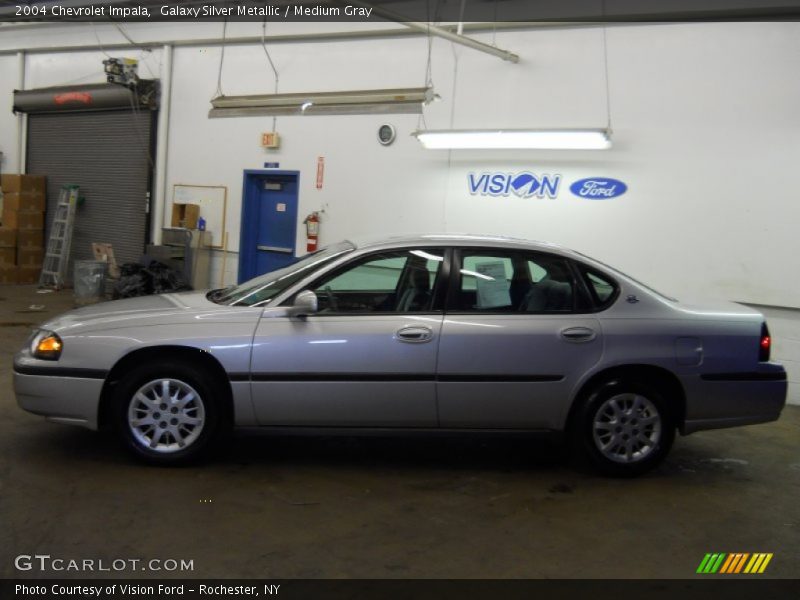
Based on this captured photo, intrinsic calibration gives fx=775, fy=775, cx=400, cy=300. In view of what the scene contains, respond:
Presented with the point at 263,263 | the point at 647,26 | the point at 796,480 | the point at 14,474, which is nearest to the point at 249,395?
the point at 14,474

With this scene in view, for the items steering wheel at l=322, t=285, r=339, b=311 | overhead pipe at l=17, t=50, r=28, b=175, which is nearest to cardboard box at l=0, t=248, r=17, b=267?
overhead pipe at l=17, t=50, r=28, b=175

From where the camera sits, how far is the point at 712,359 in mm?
4891

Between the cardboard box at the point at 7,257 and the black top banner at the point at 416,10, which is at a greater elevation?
the black top banner at the point at 416,10

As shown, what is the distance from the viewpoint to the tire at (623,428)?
16.0ft

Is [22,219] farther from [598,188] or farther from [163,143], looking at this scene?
[598,188]

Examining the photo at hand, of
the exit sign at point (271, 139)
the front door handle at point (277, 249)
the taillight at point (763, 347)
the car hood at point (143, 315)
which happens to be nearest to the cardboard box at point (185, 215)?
the front door handle at point (277, 249)

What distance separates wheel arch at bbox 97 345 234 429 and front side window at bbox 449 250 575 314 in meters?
1.51

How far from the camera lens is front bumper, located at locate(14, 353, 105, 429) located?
4.63 metres

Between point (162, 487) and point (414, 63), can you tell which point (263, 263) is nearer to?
point (414, 63)

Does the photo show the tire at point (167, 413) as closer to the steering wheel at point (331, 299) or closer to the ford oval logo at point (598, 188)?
the steering wheel at point (331, 299)

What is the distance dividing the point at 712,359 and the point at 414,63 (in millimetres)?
6012

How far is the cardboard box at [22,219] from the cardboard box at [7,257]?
422mm

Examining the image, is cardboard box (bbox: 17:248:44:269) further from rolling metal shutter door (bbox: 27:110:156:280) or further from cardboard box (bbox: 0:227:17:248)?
rolling metal shutter door (bbox: 27:110:156:280)

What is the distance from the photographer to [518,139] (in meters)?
8.16
